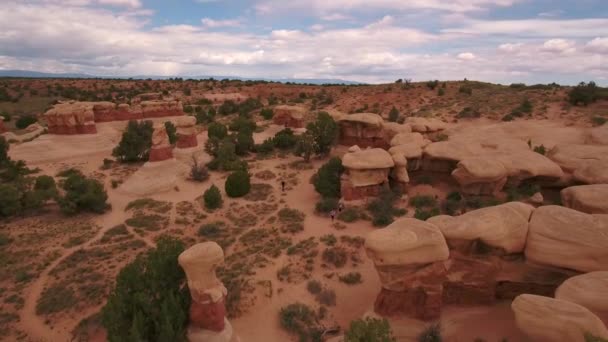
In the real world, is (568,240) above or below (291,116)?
below

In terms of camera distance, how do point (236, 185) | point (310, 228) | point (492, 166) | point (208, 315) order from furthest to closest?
point (236, 185) < point (310, 228) < point (492, 166) < point (208, 315)

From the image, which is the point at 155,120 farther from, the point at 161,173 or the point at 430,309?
the point at 430,309

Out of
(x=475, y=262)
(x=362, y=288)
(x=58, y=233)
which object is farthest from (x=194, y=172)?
(x=475, y=262)

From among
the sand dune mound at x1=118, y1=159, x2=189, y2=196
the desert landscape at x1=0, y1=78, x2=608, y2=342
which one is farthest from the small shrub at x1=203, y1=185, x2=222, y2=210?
the sand dune mound at x1=118, y1=159, x2=189, y2=196

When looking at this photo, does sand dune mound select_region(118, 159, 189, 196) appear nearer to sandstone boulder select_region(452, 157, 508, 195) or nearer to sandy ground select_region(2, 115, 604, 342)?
sandy ground select_region(2, 115, 604, 342)

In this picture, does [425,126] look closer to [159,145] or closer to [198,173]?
[198,173]

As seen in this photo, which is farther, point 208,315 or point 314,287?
point 314,287

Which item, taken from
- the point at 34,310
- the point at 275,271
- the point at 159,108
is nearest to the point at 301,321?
the point at 275,271
